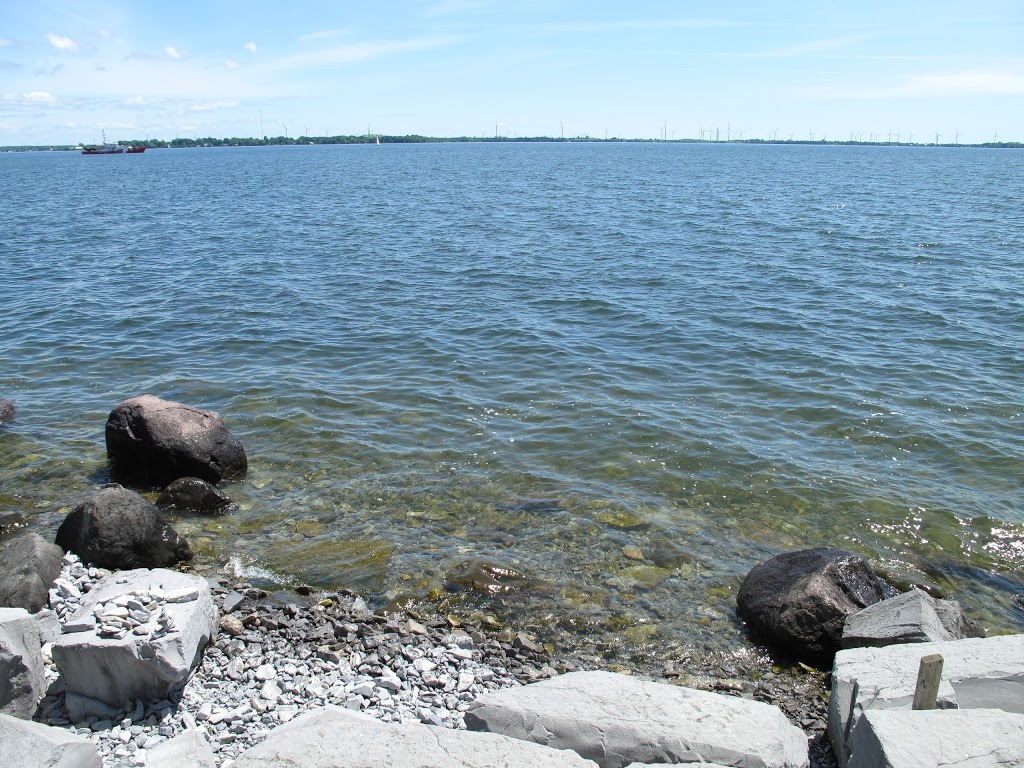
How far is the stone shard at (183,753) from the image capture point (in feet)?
24.0

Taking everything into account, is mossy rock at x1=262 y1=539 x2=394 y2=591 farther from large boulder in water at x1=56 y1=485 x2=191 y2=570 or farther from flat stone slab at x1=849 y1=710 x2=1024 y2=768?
flat stone slab at x1=849 y1=710 x2=1024 y2=768

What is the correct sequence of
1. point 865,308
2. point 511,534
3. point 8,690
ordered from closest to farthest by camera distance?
point 8,690
point 511,534
point 865,308

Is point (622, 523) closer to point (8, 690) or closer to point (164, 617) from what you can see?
point (164, 617)

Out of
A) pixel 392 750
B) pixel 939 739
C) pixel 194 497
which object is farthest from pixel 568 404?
pixel 939 739

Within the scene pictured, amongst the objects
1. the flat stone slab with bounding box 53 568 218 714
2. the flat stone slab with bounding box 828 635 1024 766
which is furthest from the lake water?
the flat stone slab with bounding box 53 568 218 714

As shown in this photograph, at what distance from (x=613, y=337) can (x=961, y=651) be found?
17.0m

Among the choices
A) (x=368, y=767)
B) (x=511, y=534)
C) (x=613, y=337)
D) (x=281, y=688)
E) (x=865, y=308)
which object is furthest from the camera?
(x=865, y=308)

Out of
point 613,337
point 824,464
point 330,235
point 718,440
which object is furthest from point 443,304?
point 330,235

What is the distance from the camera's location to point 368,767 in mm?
6711

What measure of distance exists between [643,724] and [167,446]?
11045mm

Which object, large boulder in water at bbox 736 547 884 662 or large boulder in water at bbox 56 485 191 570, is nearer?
large boulder in water at bbox 736 547 884 662

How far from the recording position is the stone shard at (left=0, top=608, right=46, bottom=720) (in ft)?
27.3

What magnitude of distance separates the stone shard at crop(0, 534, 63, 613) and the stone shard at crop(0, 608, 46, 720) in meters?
1.63

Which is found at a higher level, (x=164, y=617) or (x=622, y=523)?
(x=164, y=617)
